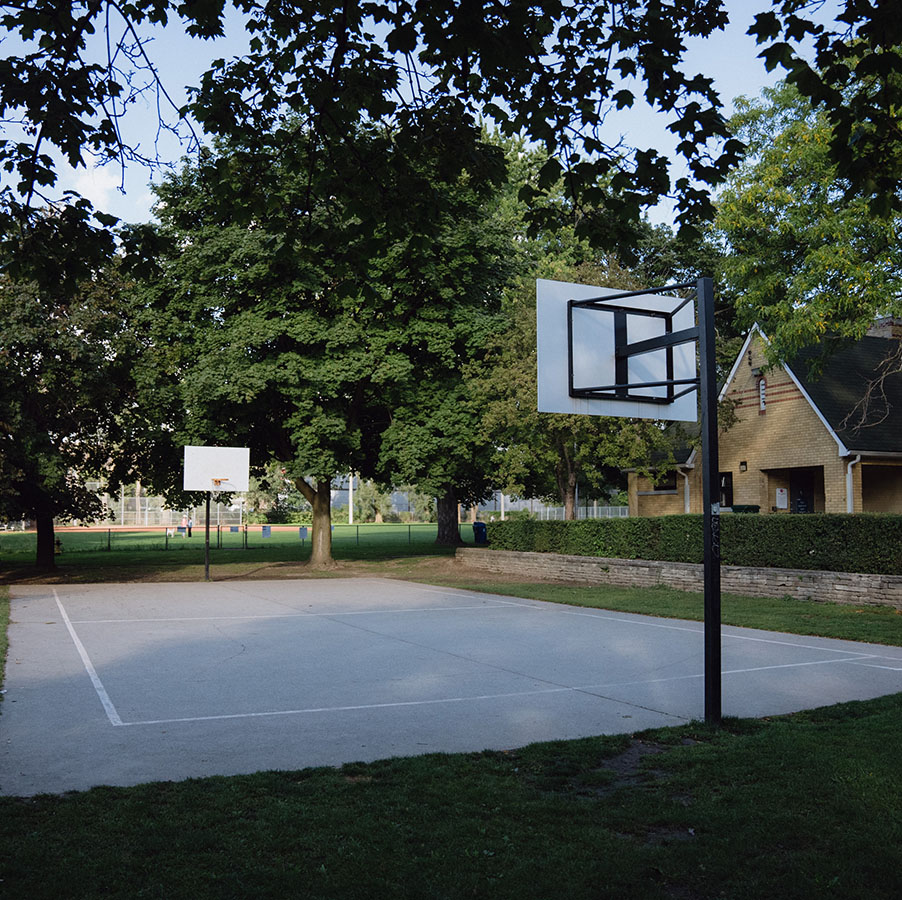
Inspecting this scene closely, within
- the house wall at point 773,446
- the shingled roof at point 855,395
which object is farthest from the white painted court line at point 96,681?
the house wall at point 773,446

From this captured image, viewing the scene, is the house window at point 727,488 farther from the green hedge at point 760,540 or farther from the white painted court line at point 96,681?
the white painted court line at point 96,681

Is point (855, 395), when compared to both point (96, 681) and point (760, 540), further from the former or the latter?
point (96, 681)

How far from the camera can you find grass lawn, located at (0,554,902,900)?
4.61 m

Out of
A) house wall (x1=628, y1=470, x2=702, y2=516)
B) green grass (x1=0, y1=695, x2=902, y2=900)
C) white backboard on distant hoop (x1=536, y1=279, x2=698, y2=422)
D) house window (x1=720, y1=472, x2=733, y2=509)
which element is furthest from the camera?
house wall (x1=628, y1=470, x2=702, y2=516)

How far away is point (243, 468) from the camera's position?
28203 millimetres

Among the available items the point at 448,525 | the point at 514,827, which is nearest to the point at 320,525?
the point at 448,525

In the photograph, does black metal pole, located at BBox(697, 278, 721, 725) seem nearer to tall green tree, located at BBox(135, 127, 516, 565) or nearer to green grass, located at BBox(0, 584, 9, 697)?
green grass, located at BBox(0, 584, 9, 697)

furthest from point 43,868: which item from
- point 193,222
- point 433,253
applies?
point 433,253

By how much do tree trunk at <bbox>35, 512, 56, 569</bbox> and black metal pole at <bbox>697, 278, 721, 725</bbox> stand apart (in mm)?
26162

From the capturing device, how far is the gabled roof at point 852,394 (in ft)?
93.1

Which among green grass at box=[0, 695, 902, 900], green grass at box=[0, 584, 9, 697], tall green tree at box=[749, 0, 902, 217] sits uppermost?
tall green tree at box=[749, 0, 902, 217]

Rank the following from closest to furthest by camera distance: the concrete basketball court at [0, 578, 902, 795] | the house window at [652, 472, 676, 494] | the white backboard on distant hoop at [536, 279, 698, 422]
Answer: the concrete basketball court at [0, 578, 902, 795] → the white backboard on distant hoop at [536, 279, 698, 422] → the house window at [652, 472, 676, 494]

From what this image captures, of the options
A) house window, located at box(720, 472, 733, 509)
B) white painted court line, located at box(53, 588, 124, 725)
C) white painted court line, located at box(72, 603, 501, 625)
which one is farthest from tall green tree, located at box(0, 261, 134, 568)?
house window, located at box(720, 472, 733, 509)

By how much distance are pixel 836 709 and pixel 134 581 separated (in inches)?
898
